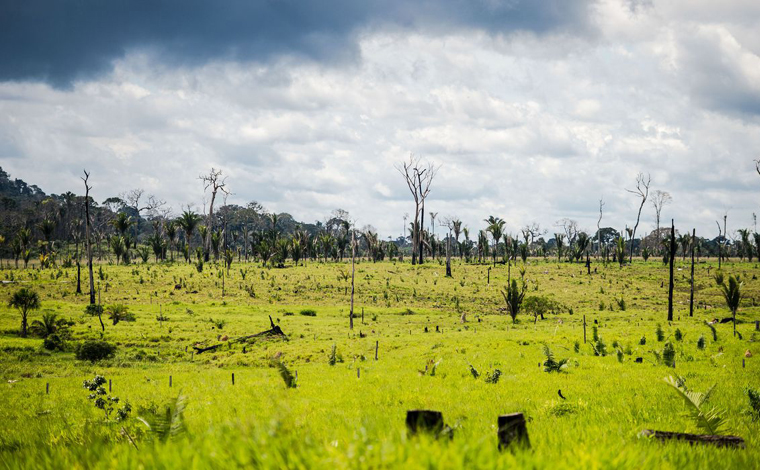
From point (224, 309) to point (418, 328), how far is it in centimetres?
1978

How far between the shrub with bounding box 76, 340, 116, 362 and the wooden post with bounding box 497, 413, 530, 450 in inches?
1154

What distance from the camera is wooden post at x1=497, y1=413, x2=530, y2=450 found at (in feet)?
9.58

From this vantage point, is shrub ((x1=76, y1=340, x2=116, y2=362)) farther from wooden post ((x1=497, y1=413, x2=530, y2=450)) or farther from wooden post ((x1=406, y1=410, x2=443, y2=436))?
wooden post ((x1=497, y1=413, x2=530, y2=450))

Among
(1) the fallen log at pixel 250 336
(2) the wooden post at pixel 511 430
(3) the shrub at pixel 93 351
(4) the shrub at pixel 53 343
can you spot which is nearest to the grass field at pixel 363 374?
(2) the wooden post at pixel 511 430

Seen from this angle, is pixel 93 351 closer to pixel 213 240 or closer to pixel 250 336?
pixel 250 336

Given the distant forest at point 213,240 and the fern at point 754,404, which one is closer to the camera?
the fern at point 754,404

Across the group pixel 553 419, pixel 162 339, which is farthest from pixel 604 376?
pixel 162 339

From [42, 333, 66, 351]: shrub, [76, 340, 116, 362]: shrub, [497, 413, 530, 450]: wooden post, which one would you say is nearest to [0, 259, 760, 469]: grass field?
[497, 413, 530, 450]: wooden post

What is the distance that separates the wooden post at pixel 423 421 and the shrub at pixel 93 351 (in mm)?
28968

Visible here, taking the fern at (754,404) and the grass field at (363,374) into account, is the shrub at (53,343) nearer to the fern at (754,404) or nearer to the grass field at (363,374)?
the grass field at (363,374)

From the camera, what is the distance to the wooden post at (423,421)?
2.89 m

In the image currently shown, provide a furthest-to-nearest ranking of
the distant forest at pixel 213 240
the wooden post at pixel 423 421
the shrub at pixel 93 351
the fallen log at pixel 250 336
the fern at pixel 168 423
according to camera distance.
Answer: the distant forest at pixel 213 240
the fallen log at pixel 250 336
the shrub at pixel 93 351
the fern at pixel 168 423
the wooden post at pixel 423 421

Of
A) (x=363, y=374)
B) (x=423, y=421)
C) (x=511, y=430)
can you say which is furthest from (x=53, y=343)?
(x=511, y=430)

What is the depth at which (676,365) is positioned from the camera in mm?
16391
